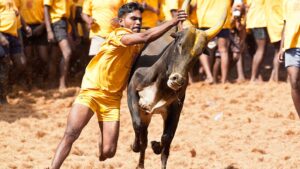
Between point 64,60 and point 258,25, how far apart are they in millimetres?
3502

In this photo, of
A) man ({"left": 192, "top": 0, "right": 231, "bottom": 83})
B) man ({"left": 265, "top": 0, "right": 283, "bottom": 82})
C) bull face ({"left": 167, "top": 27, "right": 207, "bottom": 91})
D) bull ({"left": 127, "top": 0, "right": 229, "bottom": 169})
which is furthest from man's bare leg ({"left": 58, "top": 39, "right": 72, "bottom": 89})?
bull face ({"left": 167, "top": 27, "right": 207, "bottom": 91})

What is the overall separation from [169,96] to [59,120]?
13.8ft

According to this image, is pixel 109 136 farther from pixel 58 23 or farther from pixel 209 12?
pixel 209 12

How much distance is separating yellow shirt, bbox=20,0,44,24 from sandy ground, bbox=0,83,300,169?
1.28 m

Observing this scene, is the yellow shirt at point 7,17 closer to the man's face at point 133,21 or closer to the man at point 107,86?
the man at point 107,86

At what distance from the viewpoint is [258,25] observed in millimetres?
13836

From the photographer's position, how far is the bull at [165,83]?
23.4 ft

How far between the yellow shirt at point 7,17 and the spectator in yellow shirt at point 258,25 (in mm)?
4324

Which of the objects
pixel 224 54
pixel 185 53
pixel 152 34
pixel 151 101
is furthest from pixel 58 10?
pixel 185 53

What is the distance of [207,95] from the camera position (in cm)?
1327

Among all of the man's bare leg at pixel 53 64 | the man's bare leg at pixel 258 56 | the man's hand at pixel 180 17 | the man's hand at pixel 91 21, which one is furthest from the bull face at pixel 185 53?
the man's bare leg at pixel 53 64

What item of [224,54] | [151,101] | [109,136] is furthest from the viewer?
[224,54]

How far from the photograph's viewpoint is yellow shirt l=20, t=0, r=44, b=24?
1373cm

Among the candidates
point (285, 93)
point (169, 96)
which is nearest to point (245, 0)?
point (285, 93)
